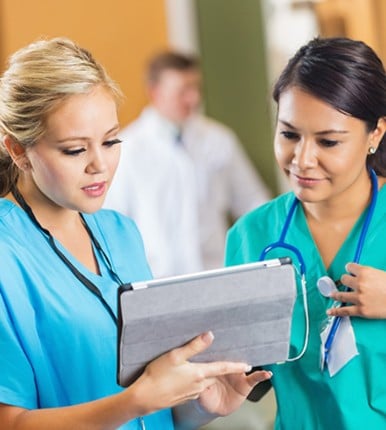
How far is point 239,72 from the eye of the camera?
488cm

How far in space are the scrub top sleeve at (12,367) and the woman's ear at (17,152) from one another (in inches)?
8.8

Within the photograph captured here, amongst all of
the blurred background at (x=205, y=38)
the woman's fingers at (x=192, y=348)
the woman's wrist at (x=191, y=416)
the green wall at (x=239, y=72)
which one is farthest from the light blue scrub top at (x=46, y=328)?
the green wall at (x=239, y=72)

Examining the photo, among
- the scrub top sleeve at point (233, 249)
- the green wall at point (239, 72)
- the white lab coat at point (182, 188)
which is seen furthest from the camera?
the green wall at point (239, 72)

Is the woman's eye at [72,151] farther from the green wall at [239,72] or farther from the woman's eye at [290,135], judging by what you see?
the green wall at [239,72]

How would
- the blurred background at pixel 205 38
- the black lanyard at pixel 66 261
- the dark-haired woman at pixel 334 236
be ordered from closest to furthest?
1. the black lanyard at pixel 66 261
2. the dark-haired woman at pixel 334 236
3. the blurred background at pixel 205 38

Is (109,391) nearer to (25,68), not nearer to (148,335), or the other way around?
(148,335)

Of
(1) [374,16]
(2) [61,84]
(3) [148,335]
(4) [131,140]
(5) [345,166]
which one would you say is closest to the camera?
(3) [148,335]

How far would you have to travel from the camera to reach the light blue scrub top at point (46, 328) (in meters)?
1.51

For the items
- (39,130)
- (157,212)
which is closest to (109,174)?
(39,130)

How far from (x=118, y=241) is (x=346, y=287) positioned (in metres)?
0.42

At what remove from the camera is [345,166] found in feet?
5.72

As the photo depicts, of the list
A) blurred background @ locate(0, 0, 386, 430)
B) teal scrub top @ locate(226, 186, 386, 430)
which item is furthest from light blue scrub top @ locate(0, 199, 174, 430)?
blurred background @ locate(0, 0, 386, 430)

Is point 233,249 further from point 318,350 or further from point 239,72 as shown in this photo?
point 239,72

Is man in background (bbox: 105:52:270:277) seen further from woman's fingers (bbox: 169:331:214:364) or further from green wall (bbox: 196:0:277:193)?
woman's fingers (bbox: 169:331:214:364)
